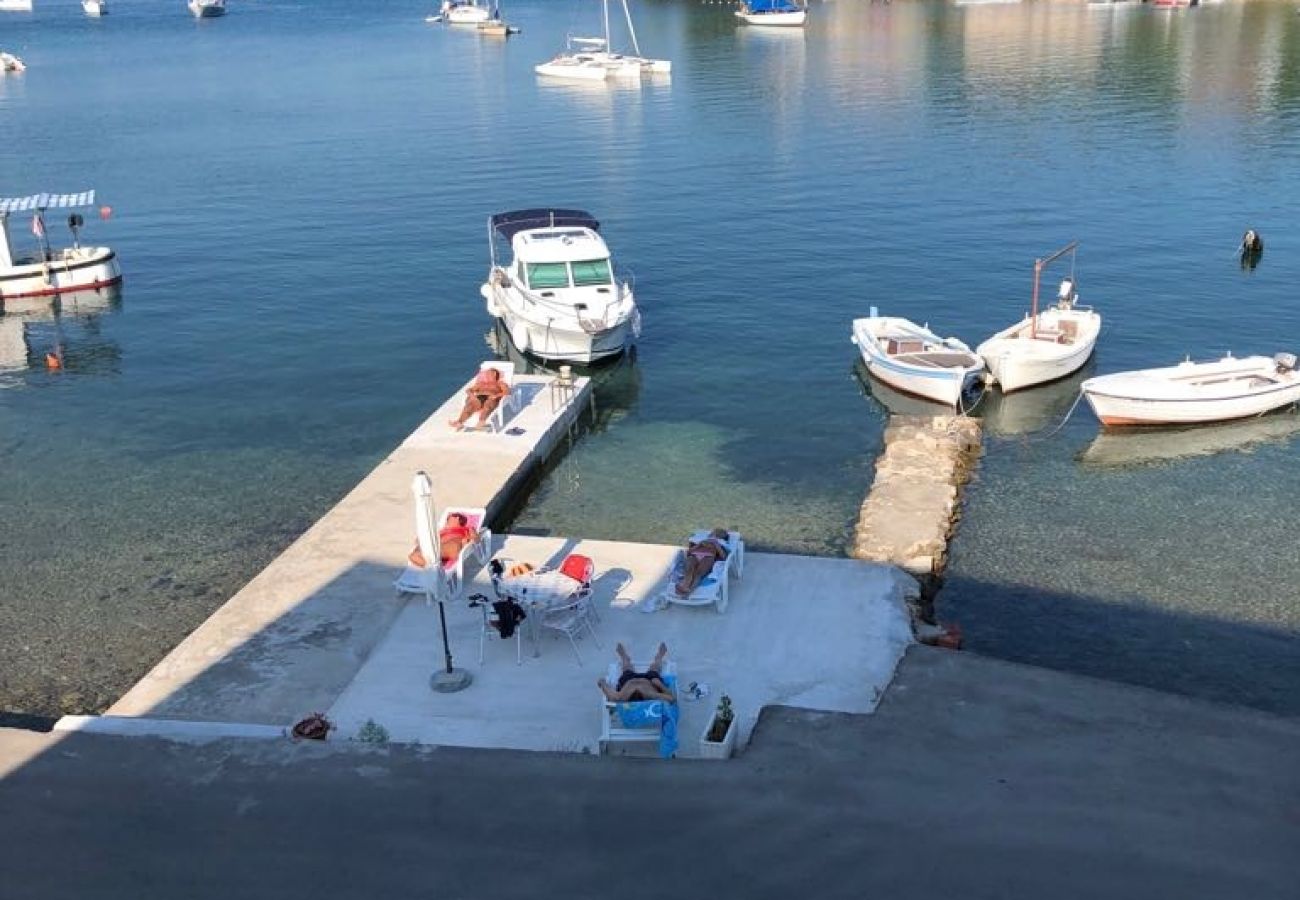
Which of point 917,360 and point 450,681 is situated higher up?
point 450,681

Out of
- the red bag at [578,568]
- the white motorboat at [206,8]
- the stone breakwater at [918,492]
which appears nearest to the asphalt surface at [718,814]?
the red bag at [578,568]

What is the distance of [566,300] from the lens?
30797 millimetres

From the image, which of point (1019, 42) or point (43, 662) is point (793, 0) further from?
point (43, 662)

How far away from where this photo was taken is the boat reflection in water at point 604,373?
29.3 m

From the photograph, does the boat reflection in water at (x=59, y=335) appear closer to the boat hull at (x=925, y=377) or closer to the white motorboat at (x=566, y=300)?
the white motorboat at (x=566, y=300)

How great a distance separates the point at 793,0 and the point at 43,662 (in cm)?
13262

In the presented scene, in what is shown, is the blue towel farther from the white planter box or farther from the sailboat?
the sailboat

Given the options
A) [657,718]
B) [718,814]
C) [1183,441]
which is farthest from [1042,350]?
[718,814]

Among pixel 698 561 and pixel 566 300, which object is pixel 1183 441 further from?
pixel 566 300

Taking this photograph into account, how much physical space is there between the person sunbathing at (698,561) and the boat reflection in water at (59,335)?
21.0 m

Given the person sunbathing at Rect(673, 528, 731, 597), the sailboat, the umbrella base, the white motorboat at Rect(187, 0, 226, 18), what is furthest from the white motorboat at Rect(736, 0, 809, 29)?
the umbrella base

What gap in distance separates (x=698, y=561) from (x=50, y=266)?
29558 millimetres

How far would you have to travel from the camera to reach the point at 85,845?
37.3 feet

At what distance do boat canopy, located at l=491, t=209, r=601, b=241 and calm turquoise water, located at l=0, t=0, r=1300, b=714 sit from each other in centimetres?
291
